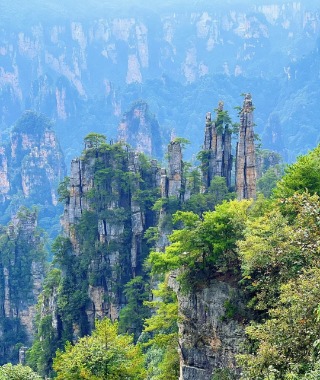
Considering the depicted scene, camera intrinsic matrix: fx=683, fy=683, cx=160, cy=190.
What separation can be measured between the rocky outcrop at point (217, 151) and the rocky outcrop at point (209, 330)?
26.3 meters

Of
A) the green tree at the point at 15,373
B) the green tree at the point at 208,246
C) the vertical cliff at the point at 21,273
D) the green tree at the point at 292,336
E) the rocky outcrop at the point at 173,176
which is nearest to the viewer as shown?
the green tree at the point at 292,336

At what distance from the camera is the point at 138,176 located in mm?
47062

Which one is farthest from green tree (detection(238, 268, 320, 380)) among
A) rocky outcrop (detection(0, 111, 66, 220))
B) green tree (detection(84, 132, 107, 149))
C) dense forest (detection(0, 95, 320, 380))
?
rocky outcrop (detection(0, 111, 66, 220))

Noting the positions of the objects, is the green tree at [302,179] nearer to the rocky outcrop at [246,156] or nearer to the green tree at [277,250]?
the green tree at [277,250]

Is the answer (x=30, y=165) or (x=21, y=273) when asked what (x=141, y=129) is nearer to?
(x=30, y=165)

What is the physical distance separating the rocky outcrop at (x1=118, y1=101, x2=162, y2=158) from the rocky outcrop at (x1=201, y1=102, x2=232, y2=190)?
7639 cm

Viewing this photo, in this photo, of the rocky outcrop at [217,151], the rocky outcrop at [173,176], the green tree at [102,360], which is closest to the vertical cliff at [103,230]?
the rocky outcrop at [173,176]

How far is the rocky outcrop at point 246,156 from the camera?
145 ft

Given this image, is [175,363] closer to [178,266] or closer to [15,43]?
[178,266]

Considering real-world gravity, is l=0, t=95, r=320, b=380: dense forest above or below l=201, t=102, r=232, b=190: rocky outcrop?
below

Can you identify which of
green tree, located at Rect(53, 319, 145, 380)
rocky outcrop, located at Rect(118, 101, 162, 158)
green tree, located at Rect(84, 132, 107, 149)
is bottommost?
green tree, located at Rect(53, 319, 145, 380)

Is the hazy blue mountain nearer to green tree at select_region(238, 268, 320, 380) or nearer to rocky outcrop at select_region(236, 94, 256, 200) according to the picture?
rocky outcrop at select_region(236, 94, 256, 200)

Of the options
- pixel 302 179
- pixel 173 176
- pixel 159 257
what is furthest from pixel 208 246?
pixel 173 176

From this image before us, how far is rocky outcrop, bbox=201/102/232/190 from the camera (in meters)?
45.7
